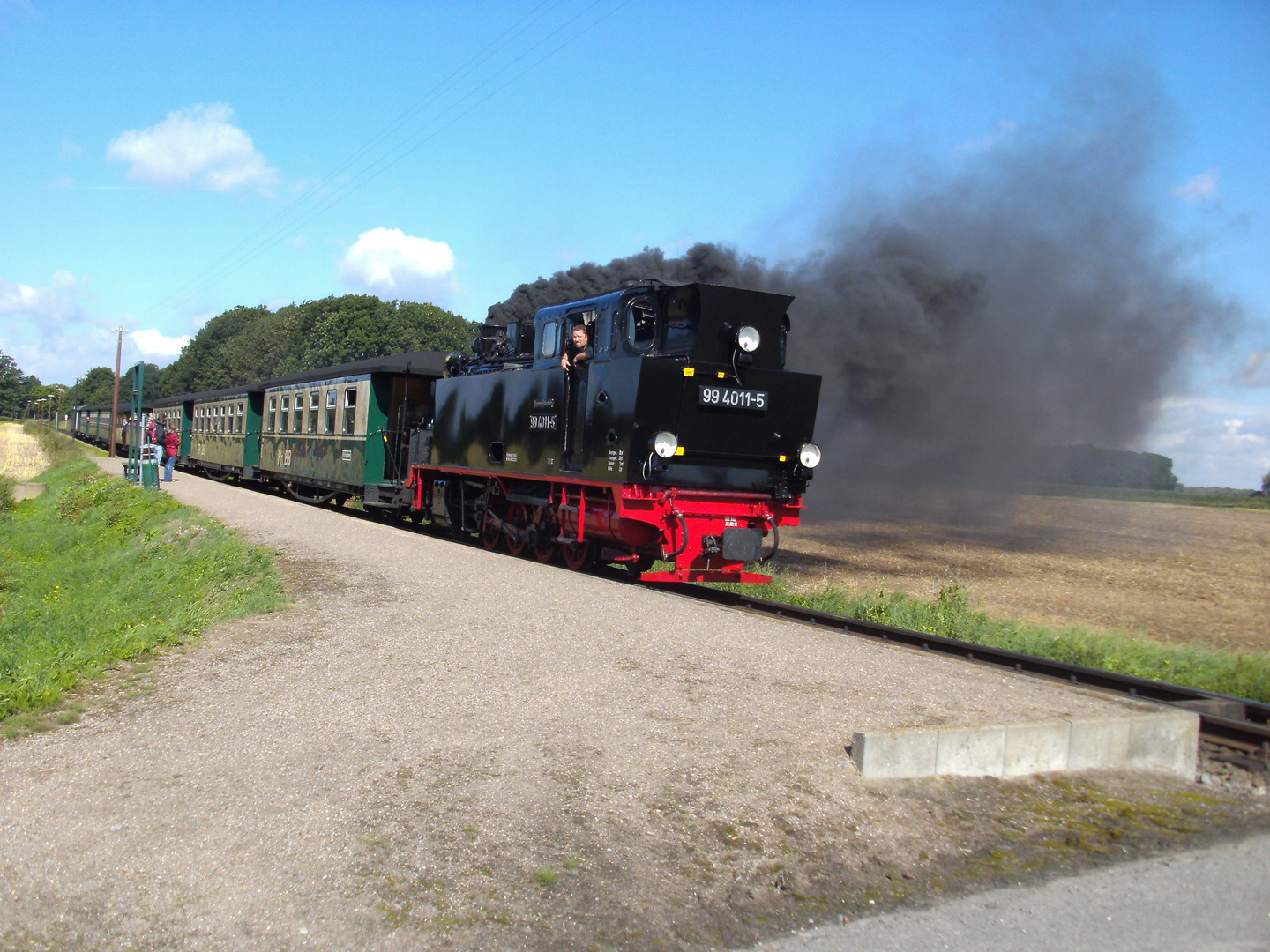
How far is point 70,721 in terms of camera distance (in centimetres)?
522

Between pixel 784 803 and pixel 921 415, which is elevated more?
pixel 921 415

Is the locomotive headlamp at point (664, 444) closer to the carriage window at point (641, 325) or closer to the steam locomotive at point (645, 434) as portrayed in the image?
the steam locomotive at point (645, 434)

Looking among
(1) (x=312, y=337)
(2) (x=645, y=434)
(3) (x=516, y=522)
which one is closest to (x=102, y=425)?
(1) (x=312, y=337)

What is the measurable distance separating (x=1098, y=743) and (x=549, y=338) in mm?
8109

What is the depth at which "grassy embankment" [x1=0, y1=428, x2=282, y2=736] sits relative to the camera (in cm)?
635

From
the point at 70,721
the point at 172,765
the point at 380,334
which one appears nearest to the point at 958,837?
the point at 172,765

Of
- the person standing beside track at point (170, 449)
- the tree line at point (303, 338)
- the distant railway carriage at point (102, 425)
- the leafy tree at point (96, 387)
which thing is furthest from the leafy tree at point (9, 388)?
the person standing beside track at point (170, 449)

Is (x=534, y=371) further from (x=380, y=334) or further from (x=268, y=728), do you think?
(x=380, y=334)

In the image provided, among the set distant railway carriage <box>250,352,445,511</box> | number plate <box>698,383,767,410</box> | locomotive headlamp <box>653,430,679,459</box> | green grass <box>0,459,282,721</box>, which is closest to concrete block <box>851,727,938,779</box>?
green grass <box>0,459,282,721</box>

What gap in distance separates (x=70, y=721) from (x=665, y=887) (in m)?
3.63

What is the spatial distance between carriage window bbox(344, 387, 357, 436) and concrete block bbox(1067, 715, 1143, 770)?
14.8m

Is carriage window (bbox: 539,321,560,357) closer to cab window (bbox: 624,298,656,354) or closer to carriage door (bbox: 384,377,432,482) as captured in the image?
cab window (bbox: 624,298,656,354)

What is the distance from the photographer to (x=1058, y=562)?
20.7 m

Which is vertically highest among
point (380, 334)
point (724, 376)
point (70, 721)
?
point (380, 334)
